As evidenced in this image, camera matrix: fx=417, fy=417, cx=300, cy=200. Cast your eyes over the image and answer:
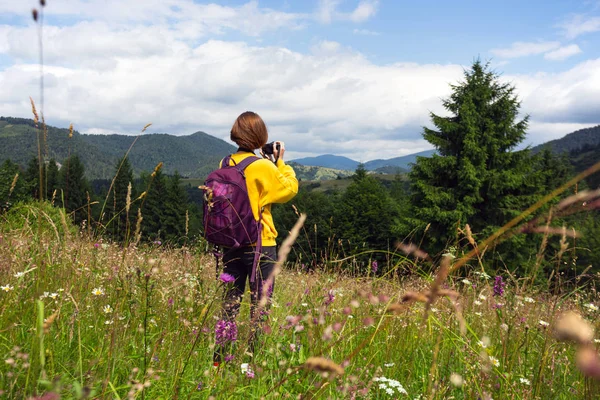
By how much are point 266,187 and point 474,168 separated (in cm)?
2584

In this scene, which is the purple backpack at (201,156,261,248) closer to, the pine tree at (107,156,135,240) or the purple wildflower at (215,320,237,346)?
the pine tree at (107,156,135,240)

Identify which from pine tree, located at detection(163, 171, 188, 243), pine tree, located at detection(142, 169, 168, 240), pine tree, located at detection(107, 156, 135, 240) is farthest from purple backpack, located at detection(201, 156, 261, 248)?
pine tree, located at detection(142, 169, 168, 240)

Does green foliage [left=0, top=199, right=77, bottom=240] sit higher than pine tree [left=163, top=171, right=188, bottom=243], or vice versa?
green foliage [left=0, top=199, right=77, bottom=240]

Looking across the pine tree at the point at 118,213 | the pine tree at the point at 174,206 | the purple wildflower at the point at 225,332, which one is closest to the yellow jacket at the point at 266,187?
the pine tree at the point at 118,213

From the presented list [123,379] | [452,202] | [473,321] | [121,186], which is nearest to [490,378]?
[473,321]

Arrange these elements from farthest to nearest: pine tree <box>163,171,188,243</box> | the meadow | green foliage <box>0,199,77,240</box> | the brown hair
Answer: pine tree <box>163,171,188,243</box>, the brown hair, green foliage <box>0,199,77,240</box>, the meadow

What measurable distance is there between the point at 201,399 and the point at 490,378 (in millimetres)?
1538

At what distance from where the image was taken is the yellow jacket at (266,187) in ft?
12.7

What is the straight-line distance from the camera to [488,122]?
1116 inches

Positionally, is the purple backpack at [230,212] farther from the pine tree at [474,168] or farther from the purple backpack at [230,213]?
the pine tree at [474,168]

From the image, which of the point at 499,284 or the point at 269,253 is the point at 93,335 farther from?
the point at 499,284

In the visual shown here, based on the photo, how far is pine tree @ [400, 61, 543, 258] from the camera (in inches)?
1064

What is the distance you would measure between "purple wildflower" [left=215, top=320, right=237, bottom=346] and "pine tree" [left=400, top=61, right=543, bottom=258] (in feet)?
83.6

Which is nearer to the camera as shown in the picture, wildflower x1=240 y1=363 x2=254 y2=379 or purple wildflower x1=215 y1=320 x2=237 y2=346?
wildflower x1=240 y1=363 x2=254 y2=379
